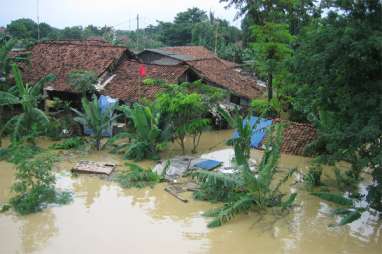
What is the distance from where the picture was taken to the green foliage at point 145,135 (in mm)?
12445

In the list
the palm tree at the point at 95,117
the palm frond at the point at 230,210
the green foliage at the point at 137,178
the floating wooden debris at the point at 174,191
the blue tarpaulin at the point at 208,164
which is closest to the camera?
the palm frond at the point at 230,210

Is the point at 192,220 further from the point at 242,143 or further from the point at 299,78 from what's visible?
the point at 299,78

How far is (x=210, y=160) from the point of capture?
40.3 feet

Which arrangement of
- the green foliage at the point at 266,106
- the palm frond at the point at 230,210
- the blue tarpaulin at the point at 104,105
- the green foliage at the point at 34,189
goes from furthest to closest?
1. the green foliage at the point at 266,106
2. the blue tarpaulin at the point at 104,105
3. the green foliage at the point at 34,189
4. the palm frond at the point at 230,210

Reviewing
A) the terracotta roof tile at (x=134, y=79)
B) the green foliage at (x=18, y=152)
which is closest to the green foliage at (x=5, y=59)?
the green foliage at (x=18, y=152)

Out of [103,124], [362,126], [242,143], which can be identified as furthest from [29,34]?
[362,126]

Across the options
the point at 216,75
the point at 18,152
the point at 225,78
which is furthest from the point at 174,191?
the point at 225,78

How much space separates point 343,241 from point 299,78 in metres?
3.54

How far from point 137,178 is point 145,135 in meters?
2.14

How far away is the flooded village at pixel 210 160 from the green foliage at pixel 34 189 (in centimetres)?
3

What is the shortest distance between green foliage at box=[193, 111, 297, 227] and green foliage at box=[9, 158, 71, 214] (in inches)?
138

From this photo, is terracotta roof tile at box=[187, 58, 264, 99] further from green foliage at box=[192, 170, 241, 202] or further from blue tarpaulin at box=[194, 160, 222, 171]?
green foliage at box=[192, 170, 241, 202]

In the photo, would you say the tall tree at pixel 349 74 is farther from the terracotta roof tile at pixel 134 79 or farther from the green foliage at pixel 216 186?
the terracotta roof tile at pixel 134 79

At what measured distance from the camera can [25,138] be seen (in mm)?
13430
